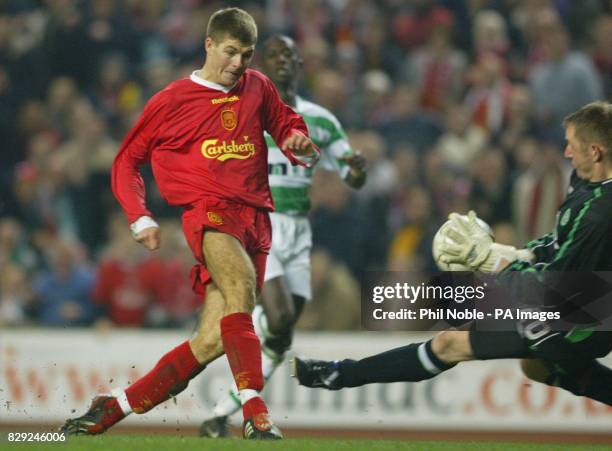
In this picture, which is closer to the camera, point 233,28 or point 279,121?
point 233,28

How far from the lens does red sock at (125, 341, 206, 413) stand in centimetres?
666

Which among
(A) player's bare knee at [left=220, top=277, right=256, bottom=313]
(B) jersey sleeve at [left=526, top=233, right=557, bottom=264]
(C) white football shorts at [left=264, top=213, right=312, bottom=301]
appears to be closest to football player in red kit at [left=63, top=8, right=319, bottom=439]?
(A) player's bare knee at [left=220, top=277, right=256, bottom=313]

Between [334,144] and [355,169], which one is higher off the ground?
[334,144]

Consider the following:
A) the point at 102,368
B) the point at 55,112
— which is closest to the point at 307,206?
the point at 102,368

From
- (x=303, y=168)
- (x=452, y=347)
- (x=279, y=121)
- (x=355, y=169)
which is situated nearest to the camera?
(x=452, y=347)

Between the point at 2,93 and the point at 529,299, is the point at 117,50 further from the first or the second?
the point at 529,299

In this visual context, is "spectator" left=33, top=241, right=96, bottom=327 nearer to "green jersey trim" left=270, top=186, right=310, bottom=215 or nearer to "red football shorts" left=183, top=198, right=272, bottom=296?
"green jersey trim" left=270, top=186, right=310, bottom=215

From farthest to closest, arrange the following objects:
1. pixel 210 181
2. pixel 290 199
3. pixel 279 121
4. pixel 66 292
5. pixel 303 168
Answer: pixel 66 292 < pixel 290 199 < pixel 303 168 < pixel 279 121 < pixel 210 181

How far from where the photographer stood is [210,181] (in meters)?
6.66

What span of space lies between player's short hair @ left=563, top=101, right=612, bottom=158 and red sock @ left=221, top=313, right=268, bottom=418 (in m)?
1.96

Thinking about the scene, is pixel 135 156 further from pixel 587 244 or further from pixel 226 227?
pixel 587 244

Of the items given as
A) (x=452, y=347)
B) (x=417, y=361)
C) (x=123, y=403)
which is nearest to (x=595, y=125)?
(x=452, y=347)

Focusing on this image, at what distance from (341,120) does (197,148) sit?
21.2 ft

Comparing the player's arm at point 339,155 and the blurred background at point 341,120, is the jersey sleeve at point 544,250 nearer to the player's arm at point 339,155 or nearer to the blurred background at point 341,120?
the player's arm at point 339,155
